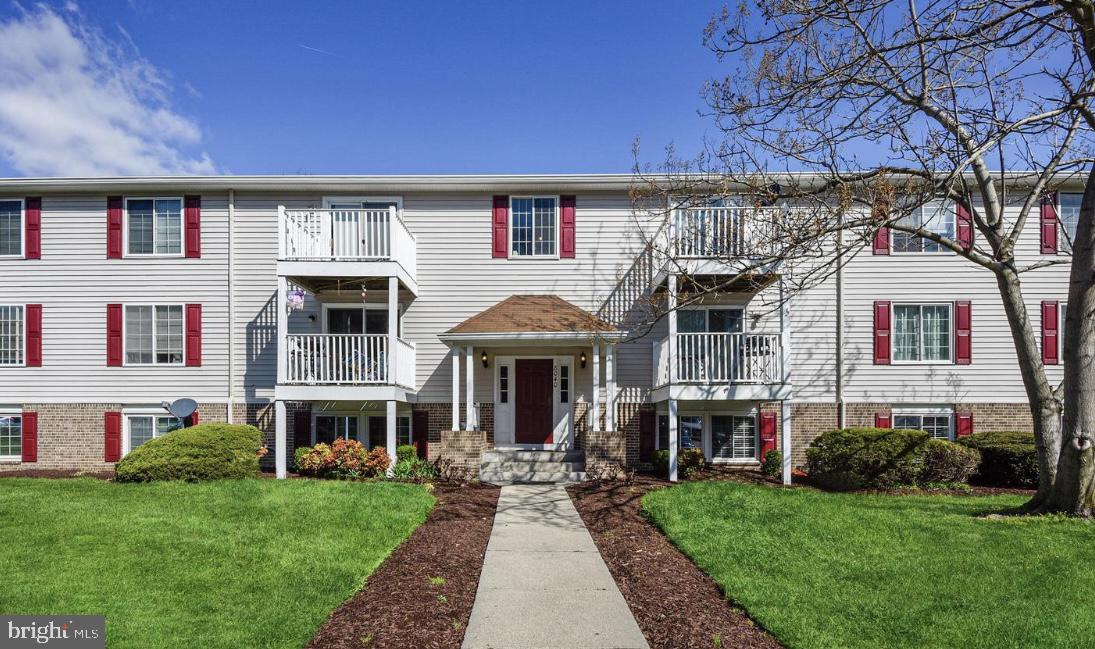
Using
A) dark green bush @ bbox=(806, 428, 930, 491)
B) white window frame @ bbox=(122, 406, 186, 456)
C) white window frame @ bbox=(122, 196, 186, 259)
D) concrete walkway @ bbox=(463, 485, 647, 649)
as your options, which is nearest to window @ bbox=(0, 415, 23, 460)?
white window frame @ bbox=(122, 406, 186, 456)

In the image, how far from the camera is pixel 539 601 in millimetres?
6629

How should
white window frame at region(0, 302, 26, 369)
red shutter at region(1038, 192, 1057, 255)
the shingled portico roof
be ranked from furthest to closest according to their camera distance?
white window frame at region(0, 302, 26, 369), red shutter at region(1038, 192, 1057, 255), the shingled portico roof

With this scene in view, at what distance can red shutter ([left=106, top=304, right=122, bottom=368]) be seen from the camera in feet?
52.0

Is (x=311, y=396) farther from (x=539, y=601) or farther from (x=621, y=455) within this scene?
(x=539, y=601)

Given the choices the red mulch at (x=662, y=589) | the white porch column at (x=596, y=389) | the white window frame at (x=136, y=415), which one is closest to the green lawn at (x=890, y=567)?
the red mulch at (x=662, y=589)

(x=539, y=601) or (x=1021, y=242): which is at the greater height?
(x=1021, y=242)

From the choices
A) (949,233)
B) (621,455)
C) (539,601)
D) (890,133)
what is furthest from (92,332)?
(949,233)

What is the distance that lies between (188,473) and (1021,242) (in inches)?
680

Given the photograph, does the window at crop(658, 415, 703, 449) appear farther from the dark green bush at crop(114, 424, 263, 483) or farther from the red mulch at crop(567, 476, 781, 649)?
the dark green bush at crop(114, 424, 263, 483)

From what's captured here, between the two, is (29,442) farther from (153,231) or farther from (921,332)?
(921,332)

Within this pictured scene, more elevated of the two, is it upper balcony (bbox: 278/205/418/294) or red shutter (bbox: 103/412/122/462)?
upper balcony (bbox: 278/205/418/294)

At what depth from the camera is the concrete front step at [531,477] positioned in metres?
13.8

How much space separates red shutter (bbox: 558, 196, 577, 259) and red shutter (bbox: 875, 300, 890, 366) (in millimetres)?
6780

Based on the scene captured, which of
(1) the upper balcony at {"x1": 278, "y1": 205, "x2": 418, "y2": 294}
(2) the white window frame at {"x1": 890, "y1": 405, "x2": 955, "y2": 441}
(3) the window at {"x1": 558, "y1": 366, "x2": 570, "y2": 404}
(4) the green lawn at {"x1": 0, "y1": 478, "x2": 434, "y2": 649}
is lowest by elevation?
(4) the green lawn at {"x1": 0, "y1": 478, "x2": 434, "y2": 649}
